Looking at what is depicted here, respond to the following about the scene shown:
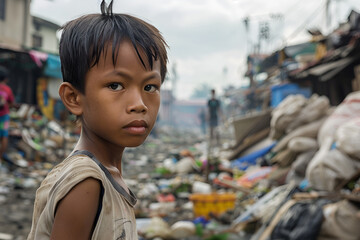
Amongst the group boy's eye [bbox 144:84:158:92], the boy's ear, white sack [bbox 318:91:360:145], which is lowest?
white sack [bbox 318:91:360:145]

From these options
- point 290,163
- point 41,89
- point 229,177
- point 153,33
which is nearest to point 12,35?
point 41,89

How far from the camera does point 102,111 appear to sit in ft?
2.89

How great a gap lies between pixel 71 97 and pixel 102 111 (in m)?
0.11

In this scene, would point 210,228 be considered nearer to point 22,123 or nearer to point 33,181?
point 33,181

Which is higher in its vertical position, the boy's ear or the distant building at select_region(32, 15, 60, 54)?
the boy's ear

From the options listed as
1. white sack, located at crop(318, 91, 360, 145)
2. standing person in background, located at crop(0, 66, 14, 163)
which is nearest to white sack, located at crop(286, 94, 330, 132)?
white sack, located at crop(318, 91, 360, 145)

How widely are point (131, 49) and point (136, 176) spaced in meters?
8.34

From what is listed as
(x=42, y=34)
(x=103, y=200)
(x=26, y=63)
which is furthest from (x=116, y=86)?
(x=42, y=34)

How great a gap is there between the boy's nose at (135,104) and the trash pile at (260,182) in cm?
296

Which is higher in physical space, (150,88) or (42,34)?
(150,88)

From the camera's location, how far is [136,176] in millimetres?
9031

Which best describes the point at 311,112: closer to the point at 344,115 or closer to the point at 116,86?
the point at 344,115

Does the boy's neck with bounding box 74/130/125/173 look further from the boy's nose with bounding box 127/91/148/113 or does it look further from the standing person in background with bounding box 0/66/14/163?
the standing person in background with bounding box 0/66/14/163

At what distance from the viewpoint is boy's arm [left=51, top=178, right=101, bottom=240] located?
0.76 m
